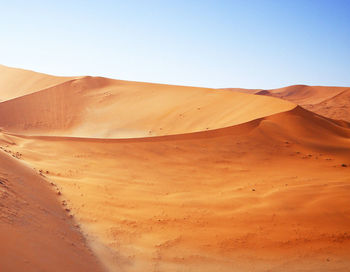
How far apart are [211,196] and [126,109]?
12.7 metres

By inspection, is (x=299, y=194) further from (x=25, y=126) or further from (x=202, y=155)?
(x=25, y=126)

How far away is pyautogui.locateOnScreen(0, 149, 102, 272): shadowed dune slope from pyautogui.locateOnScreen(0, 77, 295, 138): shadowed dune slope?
8.99 metres

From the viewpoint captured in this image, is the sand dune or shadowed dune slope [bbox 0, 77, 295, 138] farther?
the sand dune

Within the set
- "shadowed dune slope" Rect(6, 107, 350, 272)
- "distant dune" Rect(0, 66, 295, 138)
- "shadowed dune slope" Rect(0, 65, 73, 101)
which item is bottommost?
"shadowed dune slope" Rect(6, 107, 350, 272)

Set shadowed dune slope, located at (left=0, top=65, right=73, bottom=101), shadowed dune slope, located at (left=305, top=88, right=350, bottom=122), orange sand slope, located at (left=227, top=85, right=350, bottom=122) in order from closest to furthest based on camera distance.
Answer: shadowed dune slope, located at (left=0, top=65, right=73, bottom=101) → shadowed dune slope, located at (left=305, top=88, right=350, bottom=122) → orange sand slope, located at (left=227, top=85, right=350, bottom=122)

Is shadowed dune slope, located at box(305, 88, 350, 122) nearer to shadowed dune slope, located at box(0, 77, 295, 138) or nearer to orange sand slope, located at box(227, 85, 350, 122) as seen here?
orange sand slope, located at box(227, 85, 350, 122)

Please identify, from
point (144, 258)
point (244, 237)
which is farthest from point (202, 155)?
point (144, 258)

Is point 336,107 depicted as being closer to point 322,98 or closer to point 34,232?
point 322,98

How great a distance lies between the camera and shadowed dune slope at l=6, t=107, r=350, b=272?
4.49 m

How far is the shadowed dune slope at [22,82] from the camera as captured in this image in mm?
23000

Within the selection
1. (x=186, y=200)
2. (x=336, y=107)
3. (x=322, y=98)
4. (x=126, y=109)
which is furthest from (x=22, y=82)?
(x=322, y=98)

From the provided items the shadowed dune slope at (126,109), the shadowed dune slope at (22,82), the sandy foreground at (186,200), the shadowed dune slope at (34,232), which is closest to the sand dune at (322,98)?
the shadowed dune slope at (126,109)

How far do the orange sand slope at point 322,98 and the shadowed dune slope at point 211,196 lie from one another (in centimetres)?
2735

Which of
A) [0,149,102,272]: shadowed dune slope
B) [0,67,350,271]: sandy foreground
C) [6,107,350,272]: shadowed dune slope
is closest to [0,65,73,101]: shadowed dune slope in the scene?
[0,67,350,271]: sandy foreground
